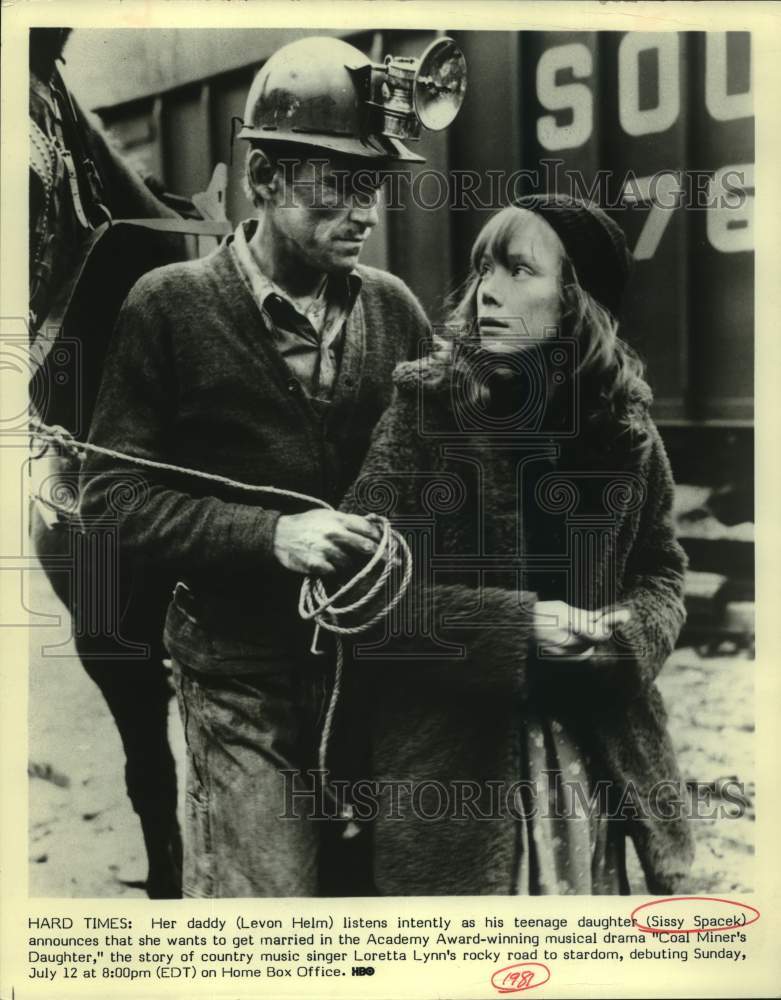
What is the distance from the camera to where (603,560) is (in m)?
2.11

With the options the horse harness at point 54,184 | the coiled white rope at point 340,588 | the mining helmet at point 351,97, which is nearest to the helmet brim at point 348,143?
the mining helmet at point 351,97

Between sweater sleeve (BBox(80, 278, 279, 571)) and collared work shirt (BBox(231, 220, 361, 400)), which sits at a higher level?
collared work shirt (BBox(231, 220, 361, 400))

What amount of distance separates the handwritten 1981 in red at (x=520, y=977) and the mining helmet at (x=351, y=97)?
184cm

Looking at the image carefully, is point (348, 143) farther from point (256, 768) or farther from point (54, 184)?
point (256, 768)

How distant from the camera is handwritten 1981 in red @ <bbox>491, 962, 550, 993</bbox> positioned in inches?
83.7

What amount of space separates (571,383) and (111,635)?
1.18 m

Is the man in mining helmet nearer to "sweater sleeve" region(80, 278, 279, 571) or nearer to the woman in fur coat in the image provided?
"sweater sleeve" region(80, 278, 279, 571)

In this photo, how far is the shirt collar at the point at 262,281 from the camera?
2.08m

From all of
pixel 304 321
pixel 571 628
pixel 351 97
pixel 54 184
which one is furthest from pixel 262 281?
pixel 571 628

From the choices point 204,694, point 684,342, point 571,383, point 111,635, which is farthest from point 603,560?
point 111,635

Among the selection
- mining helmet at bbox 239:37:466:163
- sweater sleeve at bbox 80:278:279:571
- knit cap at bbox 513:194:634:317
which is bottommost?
sweater sleeve at bbox 80:278:279:571

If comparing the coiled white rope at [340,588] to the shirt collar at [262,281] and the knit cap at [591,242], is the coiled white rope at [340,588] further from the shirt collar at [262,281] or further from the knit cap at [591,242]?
the knit cap at [591,242]

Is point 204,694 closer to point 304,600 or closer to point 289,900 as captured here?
point 304,600

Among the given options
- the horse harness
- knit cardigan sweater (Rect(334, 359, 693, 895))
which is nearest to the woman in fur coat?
knit cardigan sweater (Rect(334, 359, 693, 895))
